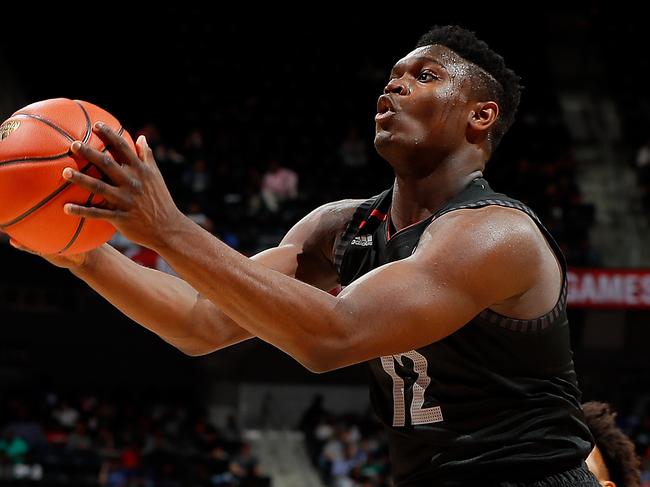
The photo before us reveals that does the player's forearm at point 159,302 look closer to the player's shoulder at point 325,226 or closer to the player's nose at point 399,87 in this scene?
the player's shoulder at point 325,226

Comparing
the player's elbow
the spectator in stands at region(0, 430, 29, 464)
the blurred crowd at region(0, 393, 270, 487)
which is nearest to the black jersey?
the player's elbow

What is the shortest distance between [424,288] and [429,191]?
62 cm

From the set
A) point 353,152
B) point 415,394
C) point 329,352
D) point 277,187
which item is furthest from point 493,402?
point 353,152

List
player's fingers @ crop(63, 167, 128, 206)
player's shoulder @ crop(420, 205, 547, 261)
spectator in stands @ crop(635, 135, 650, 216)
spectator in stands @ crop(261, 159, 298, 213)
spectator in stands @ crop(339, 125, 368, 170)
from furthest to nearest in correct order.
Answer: spectator in stands @ crop(339, 125, 368, 170), spectator in stands @ crop(635, 135, 650, 216), spectator in stands @ crop(261, 159, 298, 213), player's shoulder @ crop(420, 205, 547, 261), player's fingers @ crop(63, 167, 128, 206)

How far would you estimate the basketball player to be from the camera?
2.34 m

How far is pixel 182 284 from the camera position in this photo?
3266 mm

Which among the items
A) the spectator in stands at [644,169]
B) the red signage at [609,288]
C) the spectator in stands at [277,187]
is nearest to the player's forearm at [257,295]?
the red signage at [609,288]

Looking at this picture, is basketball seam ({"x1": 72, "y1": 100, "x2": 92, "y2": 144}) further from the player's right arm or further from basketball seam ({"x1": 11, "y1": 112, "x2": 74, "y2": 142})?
the player's right arm

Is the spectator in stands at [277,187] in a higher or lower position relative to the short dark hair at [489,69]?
higher

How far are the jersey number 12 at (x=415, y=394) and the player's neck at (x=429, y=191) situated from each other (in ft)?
1.41

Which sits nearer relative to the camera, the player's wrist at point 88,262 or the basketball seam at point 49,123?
the basketball seam at point 49,123

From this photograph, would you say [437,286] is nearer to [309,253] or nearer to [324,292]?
[324,292]

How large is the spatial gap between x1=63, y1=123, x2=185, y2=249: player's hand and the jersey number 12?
33.6 inches

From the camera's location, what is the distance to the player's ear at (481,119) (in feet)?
9.96
